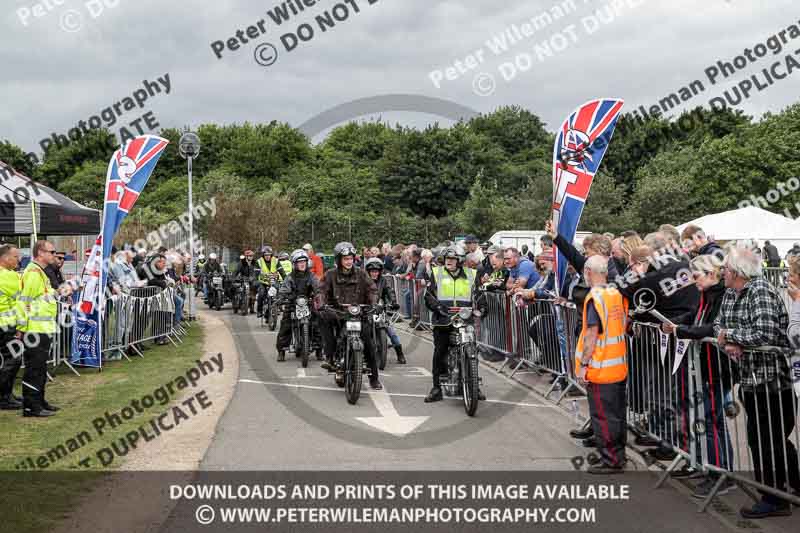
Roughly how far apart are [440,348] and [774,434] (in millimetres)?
4860

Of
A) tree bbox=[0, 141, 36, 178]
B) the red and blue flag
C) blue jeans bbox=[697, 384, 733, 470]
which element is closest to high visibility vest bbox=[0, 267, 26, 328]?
the red and blue flag

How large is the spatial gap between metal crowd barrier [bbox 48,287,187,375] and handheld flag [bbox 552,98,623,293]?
7.50 metres

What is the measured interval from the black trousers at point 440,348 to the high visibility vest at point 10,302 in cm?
493

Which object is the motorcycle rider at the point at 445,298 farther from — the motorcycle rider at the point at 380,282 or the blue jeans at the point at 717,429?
the blue jeans at the point at 717,429

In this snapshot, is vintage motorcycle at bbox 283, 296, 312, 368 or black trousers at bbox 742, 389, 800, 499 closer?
black trousers at bbox 742, 389, 800, 499

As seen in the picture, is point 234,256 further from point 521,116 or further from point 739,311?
point 739,311

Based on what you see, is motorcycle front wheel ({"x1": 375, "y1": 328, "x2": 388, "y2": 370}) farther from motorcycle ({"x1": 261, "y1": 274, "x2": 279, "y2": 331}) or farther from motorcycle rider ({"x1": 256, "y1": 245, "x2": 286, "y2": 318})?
motorcycle rider ({"x1": 256, "y1": 245, "x2": 286, "y2": 318})

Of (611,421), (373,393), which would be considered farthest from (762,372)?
(373,393)

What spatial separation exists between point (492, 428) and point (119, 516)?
4.18 meters

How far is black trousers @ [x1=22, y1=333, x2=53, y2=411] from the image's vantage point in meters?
9.22

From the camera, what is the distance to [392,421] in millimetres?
8891

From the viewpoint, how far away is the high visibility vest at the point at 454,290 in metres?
10.1

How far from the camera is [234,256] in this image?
4469 cm

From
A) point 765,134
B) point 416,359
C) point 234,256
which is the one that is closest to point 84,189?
point 234,256
